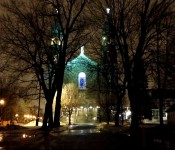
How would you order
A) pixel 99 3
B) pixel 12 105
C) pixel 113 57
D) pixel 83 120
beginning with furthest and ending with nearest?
pixel 12 105 → pixel 83 120 → pixel 113 57 → pixel 99 3

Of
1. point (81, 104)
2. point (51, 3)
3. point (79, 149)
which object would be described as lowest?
point (79, 149)

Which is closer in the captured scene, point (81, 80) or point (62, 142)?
point (62, 142)

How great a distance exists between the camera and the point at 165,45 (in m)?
38.4

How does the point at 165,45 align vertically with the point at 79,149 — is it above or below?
above

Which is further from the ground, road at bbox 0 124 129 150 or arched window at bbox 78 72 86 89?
arched window at bbox 78 72 86 89

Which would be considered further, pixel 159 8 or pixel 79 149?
pixel 159 8

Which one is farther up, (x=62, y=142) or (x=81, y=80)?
(x=81, y=80)

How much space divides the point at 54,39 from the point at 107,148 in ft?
80.7

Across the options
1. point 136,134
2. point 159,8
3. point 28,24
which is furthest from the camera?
point 28,24

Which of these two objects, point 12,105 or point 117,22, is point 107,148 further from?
point 12,105

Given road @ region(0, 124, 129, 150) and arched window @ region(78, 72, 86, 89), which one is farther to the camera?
arched window @ region(78, 72, 86, 89)

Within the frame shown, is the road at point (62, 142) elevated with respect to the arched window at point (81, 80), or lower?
lower

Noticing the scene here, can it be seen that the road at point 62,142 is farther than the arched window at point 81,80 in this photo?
No

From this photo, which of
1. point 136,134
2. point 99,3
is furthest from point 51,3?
point 136,134
